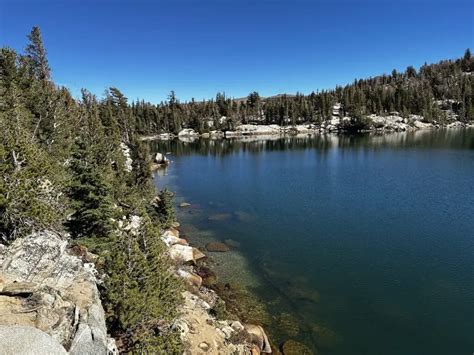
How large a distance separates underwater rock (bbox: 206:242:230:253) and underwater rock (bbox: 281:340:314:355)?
15.0 metres

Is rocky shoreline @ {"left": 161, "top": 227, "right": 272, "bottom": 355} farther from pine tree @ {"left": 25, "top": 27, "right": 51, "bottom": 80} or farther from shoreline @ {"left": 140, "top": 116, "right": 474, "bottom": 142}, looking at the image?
shoreline @ {"left": 140, "top": 116, "right": 474, "bottom": 142}

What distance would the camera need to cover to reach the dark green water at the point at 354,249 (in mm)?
21828

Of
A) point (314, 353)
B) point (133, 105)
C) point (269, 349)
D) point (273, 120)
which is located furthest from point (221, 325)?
point (133, 105)

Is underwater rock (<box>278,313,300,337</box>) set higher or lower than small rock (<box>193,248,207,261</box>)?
lower

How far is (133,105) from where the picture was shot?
633 ft

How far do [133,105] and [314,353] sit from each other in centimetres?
19335

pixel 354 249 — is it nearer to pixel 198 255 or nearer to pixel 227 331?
pixel 198 255

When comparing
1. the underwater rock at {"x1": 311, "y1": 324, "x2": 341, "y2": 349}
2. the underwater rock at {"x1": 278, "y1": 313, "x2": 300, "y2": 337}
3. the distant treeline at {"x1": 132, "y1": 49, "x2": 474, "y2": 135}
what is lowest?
the underwater rock at {"x1": 311, "y1": 324, "x2": 341, "y2": 349}

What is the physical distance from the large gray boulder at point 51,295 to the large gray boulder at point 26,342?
5.3 inches

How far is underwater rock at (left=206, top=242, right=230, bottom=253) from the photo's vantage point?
1363 inches

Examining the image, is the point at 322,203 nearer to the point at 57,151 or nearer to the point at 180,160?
the point at 57,151

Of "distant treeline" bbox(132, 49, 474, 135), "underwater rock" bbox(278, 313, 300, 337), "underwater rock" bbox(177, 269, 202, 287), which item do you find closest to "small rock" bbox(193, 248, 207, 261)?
"underwater rock" bbox(177, 269, 202, 287)

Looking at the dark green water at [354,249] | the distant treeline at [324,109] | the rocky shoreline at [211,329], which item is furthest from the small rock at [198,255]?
the distant treeline at [324,109]

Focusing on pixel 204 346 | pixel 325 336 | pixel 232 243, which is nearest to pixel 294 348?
pixel 325 336
